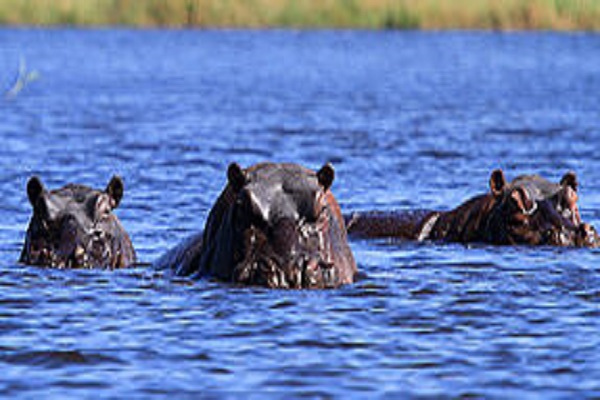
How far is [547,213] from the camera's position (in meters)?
14.6

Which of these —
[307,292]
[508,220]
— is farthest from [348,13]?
[307,292]

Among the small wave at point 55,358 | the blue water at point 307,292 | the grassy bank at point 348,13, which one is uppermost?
the grassy bank at point 348,13

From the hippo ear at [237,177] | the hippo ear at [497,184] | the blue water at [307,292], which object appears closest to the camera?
the blue water at [307,292]

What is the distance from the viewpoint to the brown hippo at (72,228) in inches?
487

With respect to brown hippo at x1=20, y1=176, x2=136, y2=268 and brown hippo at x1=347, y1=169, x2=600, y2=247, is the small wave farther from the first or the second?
brown hippo at x1=347, y1=169, x2=600, y2=247

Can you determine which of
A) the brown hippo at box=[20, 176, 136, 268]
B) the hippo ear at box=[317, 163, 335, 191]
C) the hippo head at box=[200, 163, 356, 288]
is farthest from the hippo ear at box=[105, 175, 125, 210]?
the hippo ear at box=[317, 163, 335, 191]

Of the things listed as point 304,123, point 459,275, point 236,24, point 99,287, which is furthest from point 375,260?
point 236,24

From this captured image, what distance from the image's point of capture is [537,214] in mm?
14688

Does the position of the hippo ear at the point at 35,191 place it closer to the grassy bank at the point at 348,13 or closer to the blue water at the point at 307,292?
the blue water at the point at 307,292

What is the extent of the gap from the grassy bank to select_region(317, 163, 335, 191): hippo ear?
51.1m

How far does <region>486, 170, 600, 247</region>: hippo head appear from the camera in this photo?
1445cm

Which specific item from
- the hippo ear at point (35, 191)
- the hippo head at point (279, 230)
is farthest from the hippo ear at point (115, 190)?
the hippo head at point (279, 230)

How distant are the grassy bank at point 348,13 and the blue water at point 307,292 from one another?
13.2 m

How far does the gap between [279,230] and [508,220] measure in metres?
4.28
